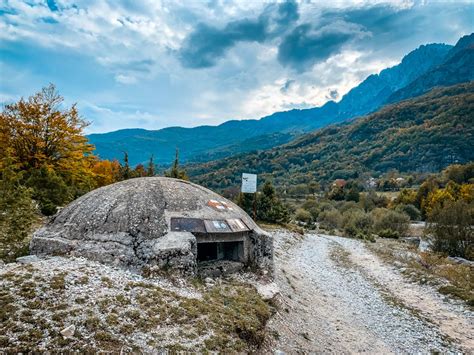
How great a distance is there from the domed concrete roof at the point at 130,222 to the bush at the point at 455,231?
955 inches

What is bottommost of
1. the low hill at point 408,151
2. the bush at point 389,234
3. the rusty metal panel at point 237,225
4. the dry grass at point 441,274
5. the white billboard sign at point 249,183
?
the bush at point 389,234

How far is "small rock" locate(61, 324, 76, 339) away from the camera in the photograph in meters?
6.76

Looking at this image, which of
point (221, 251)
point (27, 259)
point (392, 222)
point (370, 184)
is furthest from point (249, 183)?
point (370, 184)

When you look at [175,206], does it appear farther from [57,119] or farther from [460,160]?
[460,160]

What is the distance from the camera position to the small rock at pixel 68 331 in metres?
6.76

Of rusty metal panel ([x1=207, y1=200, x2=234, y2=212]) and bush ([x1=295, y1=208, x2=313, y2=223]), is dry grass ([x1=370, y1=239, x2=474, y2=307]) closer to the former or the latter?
rusty metal panel ([x1=207, y1=200, x2=234, y2=212])

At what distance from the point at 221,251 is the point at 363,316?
23.4ft

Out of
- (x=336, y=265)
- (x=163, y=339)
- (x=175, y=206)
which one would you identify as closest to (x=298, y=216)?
(x=336, y=265)

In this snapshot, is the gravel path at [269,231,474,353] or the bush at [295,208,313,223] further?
the bush at [295,208,313,223]

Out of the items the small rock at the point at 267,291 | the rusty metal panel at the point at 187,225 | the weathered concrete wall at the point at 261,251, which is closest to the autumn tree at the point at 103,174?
the rusty metal panel at the point at 187,225

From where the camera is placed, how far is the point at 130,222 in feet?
40.4

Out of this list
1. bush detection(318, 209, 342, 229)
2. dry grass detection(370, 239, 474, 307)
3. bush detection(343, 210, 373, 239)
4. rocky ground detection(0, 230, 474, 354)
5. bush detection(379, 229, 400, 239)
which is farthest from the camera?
bush detection(318, 209, 342, 229)

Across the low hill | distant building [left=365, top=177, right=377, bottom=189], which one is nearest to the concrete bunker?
distant building [left=365, top=177, right=377, bottom=189]

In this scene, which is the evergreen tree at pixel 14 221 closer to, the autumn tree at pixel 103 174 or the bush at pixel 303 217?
the autumn tree at pixel 103 174
